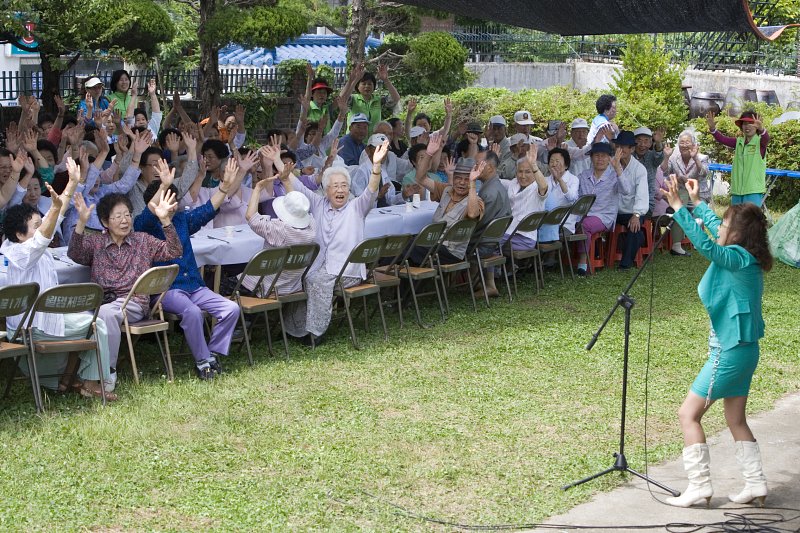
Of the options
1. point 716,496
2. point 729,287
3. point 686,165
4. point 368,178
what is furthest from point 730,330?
point 686,165

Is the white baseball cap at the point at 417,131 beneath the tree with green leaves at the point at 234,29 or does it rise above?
beneath

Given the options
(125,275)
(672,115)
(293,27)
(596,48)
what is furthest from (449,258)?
(596,48)

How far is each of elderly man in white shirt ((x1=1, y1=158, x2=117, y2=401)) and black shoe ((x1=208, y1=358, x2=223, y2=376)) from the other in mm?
766

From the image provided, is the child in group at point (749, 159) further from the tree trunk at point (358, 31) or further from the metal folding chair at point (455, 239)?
the tree trunk at point (358, 31)

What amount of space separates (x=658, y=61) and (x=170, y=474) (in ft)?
51.6

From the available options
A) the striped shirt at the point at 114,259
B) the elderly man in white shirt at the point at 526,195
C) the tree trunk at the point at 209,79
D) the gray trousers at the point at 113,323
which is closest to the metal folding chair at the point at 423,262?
the elderly man in white shirt at the point at 526,195

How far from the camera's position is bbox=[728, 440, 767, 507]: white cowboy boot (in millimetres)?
5477

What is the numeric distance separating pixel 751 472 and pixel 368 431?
220cm

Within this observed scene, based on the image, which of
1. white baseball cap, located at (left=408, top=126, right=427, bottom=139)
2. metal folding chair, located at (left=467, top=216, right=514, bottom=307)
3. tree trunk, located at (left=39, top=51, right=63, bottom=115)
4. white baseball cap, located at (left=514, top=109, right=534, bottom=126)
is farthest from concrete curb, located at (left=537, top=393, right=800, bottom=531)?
tree trunk, located at (left=39, top=51, right=63, bottom=115)

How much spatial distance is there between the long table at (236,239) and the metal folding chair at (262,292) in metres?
0.31

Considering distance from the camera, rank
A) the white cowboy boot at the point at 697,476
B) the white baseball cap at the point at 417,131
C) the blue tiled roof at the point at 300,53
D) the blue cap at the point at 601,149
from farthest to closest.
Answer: the blue tiled roof at the point at 300,53
the white baseball cap at the point at 417,131
the blue cap at the point at 601,149
the white cowboy boot at the point at 697,476

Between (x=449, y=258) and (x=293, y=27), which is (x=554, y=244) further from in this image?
(x=293, y=27)

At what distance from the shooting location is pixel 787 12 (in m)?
26.5

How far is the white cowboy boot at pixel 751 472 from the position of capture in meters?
5.48
